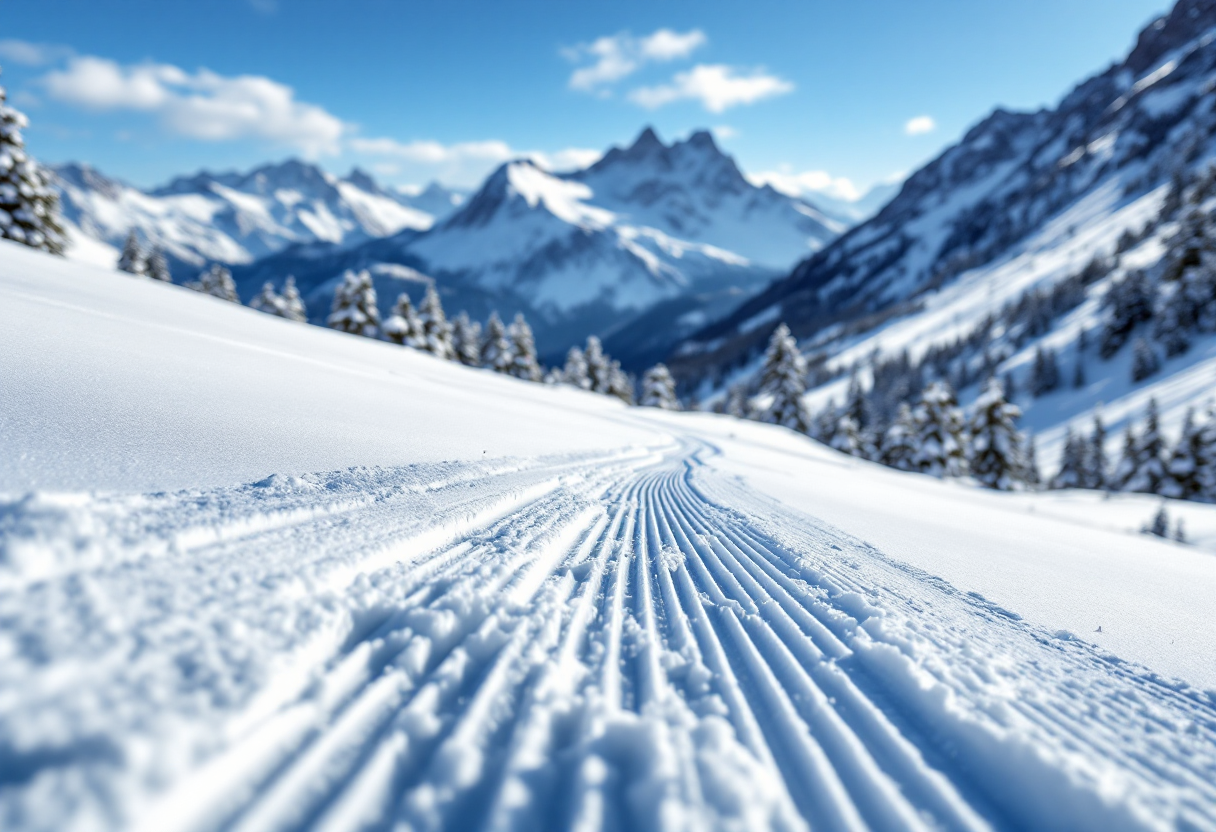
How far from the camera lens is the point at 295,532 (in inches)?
126

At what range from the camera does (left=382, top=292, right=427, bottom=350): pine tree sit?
33.1 meters

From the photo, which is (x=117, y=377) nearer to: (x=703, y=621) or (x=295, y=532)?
(x=295, y=532)

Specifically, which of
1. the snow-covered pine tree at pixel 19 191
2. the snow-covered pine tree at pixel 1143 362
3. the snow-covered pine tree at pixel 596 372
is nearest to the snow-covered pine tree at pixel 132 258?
the snow-covered pine tree at pixel 19 191

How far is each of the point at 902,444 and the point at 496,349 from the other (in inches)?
1098

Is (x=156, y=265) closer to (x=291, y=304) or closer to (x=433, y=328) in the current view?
(x=291, y=304)

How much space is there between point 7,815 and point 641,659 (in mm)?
2037

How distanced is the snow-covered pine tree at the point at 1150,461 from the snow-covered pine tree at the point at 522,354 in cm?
4286

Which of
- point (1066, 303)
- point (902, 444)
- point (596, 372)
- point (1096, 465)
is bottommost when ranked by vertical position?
point (902, 444)

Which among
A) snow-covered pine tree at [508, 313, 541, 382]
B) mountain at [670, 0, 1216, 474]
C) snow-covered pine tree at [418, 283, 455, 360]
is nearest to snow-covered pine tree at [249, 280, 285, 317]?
snow-covered pine tree at [418, 283, 455, 360]

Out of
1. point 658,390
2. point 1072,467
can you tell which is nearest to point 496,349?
point 658,390

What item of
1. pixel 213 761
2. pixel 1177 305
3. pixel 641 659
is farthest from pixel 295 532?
pixel 1177 305

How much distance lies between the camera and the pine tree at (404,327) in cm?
3306

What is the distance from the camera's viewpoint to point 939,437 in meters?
30.3

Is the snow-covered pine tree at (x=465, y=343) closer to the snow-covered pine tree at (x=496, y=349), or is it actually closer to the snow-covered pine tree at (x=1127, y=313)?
the snow-covered pine tree at (x=496, y=349)
